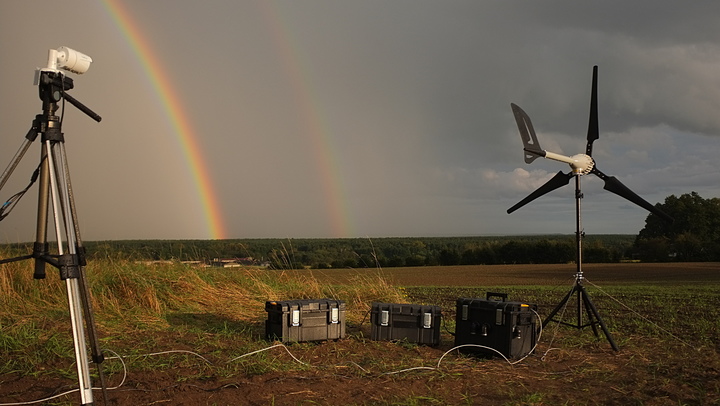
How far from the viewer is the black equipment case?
7.17 meters

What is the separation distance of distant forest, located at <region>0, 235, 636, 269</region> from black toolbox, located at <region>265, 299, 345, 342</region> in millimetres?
4723

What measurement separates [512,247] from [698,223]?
21.4 m

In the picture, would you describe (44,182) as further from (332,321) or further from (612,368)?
(612,368)

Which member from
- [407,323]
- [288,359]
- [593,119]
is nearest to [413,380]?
[288,359]

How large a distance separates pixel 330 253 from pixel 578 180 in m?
23.8

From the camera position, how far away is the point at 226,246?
14.8 meters

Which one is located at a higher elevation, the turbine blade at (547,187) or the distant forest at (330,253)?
the turbine blade at (547,187)

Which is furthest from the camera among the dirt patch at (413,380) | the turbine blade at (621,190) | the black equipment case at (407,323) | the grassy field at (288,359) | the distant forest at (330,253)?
the distant forest at (330,253)

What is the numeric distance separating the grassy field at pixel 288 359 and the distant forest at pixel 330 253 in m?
2.05

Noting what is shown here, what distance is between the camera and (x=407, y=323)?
23.9 ft

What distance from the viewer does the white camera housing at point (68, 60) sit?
3.99m

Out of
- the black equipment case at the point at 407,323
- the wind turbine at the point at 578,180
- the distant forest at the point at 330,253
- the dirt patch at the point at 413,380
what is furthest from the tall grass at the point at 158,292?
the wind turbine at the point at 578,180

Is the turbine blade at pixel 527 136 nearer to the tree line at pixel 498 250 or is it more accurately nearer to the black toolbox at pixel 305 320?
the black toolbox at pixel 305 320

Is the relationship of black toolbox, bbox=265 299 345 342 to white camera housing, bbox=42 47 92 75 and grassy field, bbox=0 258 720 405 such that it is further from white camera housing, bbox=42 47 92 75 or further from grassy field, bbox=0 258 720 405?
white camera housing, bbox=42 47 92 75
